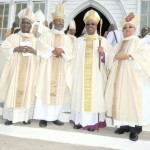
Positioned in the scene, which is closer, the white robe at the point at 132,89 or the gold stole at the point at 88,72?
the white robe at the point at 132,89

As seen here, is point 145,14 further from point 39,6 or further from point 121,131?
point 121,131

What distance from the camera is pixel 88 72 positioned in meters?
3.27

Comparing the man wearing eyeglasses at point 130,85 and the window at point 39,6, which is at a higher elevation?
the window at point 39,6

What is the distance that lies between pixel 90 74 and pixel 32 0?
689 centimetres

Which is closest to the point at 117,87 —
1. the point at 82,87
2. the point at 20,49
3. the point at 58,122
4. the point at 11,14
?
the point at 82,87

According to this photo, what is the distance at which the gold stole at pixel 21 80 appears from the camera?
3.37 m

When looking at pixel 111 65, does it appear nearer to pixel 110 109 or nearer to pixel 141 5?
pixel 110 109

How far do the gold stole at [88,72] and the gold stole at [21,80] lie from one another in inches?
48.4

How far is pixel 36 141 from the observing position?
2879 millimetres

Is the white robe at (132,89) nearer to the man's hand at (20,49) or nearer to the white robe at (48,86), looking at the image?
the white robe at (48,86)

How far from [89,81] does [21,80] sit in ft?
4.55

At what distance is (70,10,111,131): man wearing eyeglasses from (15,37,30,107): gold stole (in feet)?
3.24

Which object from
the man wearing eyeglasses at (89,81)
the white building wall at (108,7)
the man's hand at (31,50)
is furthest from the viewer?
the white building wall at (108,7)

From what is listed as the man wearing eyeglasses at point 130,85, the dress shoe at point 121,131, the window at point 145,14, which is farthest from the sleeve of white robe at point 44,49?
the window at point 145,14
